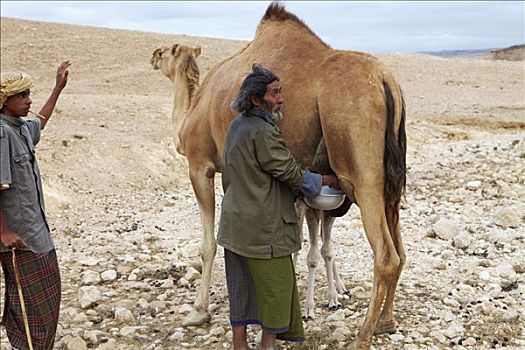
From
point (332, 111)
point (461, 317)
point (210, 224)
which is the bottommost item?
point (461, 317)

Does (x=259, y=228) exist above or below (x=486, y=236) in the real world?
above

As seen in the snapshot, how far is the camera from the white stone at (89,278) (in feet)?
23.0

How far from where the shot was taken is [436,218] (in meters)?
8.49

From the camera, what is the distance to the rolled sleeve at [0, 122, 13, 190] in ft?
13.7

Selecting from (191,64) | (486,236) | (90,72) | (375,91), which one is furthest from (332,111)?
(90,72)

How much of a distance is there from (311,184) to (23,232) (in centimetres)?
188

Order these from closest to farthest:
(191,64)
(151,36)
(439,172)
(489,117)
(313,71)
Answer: (313,71) → (191,64) → (439,172) → (489,117) → (151,36)

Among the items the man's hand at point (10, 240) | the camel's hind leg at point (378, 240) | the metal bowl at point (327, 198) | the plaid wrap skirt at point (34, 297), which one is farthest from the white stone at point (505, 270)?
the man's hand at point (10, 240)

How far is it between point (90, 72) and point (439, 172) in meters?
15.9

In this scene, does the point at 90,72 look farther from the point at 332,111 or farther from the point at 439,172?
the point at 332,111

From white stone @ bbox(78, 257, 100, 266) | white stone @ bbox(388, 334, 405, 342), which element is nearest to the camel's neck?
white stone @ bbox(78, 257, 100, 266)

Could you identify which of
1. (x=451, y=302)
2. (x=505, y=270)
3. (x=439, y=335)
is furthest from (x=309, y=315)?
(x=505, y=270)

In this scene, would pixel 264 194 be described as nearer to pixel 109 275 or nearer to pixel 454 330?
pixel 454 330

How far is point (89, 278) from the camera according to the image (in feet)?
23.2
